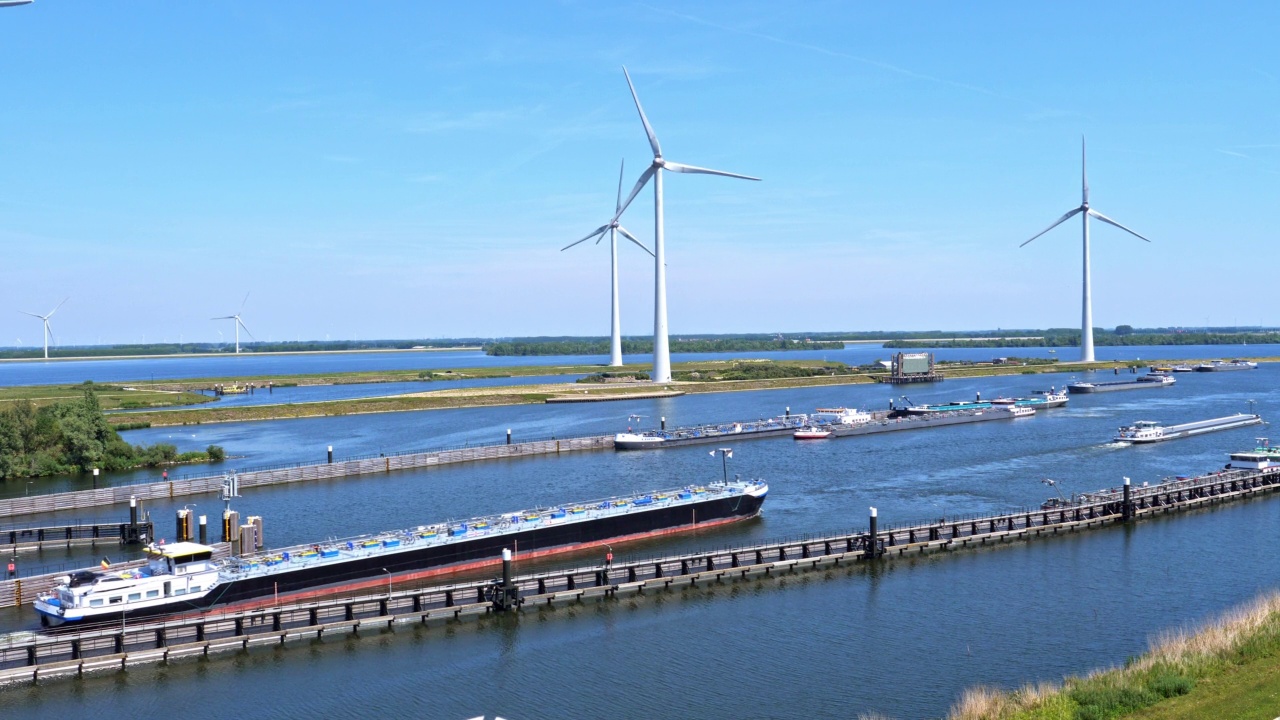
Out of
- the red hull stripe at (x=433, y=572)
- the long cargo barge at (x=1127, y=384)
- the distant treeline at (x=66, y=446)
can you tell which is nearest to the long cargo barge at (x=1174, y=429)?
the long cargo barge at (x=1127, y=384)

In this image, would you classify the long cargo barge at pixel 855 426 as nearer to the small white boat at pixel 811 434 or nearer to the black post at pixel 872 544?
the small white boat at pixel 811 434

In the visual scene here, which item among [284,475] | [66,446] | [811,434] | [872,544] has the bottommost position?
[872,544]

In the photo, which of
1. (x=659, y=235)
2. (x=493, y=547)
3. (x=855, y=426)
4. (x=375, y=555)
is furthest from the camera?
(x=659, y=235)

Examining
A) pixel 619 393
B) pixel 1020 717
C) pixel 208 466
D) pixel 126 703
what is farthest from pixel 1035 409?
pixel 126 703

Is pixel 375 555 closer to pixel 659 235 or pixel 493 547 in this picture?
pixel 493 547

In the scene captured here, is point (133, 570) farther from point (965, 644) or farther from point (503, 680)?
point (965, 644)

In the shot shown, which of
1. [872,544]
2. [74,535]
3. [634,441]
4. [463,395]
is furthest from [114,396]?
[872,544]

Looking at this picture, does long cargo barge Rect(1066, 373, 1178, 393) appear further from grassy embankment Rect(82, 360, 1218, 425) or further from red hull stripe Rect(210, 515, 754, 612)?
red hull stripe Rect(210, 515, 754, 612)
